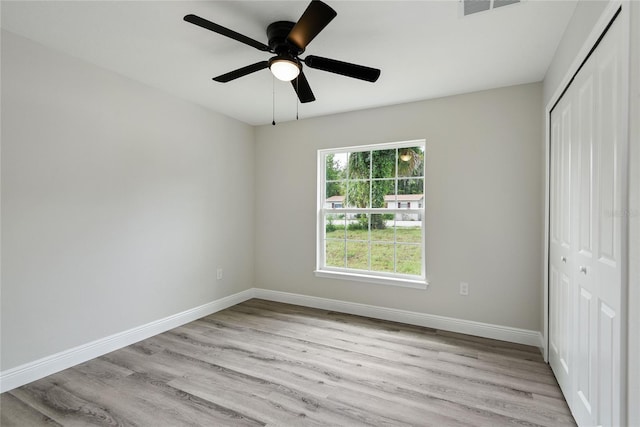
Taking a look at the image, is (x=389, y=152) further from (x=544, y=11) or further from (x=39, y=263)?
(x=39, y=263)

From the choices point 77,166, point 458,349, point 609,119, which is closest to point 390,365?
point 458,349

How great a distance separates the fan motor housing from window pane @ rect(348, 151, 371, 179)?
195 cm

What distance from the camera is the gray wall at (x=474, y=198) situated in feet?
9.31

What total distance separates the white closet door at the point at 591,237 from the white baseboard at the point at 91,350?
3.41 metres

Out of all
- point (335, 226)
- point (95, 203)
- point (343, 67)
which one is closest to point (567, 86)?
point (343, 67)

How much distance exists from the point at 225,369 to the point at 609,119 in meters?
2.83

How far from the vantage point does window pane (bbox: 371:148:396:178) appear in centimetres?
356

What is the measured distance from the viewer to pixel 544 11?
71.7 inches

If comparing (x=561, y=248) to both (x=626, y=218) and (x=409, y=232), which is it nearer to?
(x=626, y=218)

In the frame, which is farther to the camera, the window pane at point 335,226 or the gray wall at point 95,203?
the window pane at point 335,226

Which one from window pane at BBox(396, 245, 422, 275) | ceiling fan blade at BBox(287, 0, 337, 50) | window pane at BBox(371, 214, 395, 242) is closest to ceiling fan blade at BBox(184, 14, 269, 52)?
ceiling fan blade at BBox(287, 0, 337, 50)

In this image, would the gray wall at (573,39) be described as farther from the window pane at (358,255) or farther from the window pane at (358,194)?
the window pane at (358,255)

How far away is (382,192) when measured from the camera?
3.63m

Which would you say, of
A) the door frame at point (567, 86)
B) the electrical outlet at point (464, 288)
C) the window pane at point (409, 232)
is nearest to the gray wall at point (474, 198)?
the electrical outlet at point (464, 288)
